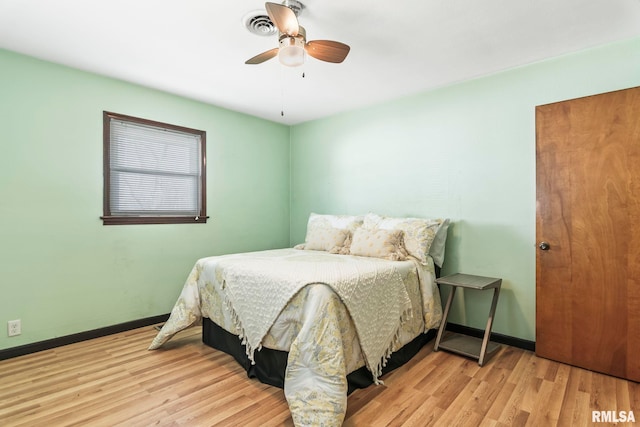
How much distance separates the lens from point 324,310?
6.15 ft

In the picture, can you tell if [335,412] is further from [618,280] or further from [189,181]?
[189,181]

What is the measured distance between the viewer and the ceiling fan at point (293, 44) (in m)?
1.73

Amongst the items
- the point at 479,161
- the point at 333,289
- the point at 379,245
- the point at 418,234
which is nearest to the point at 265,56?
the point at 333,289

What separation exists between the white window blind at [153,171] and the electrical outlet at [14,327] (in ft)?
3.64

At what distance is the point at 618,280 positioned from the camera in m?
2.24

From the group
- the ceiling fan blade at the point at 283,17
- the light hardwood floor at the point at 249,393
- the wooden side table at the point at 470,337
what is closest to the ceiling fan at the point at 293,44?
the ceiling fan blade at the point at 283,17

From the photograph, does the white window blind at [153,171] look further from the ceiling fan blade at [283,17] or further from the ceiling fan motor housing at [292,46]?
the ceiling fan blade at [283,17]

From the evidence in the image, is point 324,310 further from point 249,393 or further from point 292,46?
point 292,46

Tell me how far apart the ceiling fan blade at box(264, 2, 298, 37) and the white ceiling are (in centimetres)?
28

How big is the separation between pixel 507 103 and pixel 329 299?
240cm

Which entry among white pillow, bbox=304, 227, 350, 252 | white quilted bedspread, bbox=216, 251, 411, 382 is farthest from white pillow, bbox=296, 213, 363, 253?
white quilted bedspread, bbox=216, 251, 411, 382

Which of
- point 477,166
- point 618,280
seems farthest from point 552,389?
point 477,166

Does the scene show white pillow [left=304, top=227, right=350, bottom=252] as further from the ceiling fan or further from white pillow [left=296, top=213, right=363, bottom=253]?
the ceiling fan

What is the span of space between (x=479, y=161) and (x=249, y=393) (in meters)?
2.72
